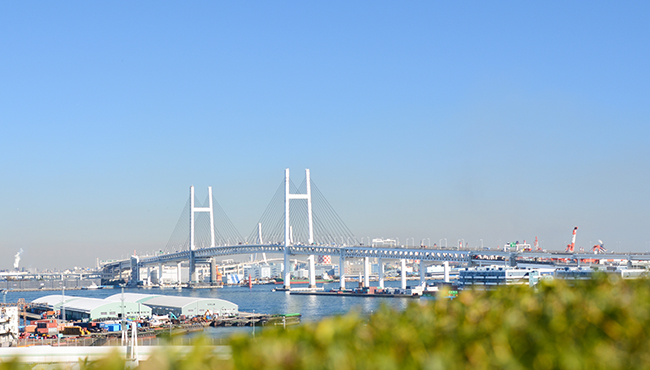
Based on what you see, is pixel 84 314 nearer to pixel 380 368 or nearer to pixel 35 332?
pixel 35 332

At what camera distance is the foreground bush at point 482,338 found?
195 centimetres

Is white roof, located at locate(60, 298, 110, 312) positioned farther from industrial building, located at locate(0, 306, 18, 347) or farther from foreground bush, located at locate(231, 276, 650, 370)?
foreground bush, located at locate(231, 276, 650, 370)

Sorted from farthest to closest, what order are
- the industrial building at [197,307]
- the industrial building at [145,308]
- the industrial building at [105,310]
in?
the industrial building at [197,307] < the industrial building at [145,308] < the industrial building at [105,310]

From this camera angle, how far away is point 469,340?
2.35 m

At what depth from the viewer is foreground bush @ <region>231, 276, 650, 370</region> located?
1.95 m

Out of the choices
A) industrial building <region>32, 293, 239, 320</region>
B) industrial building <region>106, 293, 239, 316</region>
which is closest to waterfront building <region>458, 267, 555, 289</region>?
industrial building <region>106, 293, 239, 316</region>

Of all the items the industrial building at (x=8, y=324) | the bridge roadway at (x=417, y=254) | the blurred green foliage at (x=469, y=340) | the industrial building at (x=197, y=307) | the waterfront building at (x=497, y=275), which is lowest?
the industrial building at (x=197, y=307)

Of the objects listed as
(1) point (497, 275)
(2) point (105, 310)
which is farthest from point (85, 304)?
(1) point (497, 275)

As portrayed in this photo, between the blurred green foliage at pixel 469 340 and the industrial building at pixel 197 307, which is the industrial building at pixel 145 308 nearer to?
the industrial building at pixel 197 307

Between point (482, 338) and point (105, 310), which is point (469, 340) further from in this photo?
point (105, 310)

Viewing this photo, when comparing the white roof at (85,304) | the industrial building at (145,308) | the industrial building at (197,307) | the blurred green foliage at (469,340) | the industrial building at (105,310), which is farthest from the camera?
the industrial building at (197,307)

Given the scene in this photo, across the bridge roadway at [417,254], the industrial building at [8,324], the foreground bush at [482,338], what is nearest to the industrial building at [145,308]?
the industrial building at [8,324]

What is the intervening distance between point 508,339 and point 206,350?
41.4 inches

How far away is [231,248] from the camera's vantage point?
55719mm
